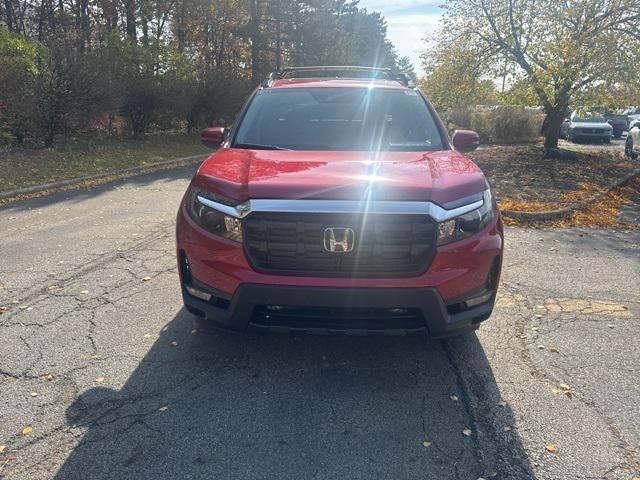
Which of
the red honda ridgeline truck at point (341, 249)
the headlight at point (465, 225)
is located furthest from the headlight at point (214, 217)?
the headlight at point (465, 225)

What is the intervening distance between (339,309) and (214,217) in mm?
903

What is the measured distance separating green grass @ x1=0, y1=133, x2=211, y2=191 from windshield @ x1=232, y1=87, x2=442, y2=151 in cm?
699

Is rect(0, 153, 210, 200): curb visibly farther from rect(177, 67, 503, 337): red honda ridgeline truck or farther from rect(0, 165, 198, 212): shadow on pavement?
rect(177, 67, 503, 337): red honda ridgeline truck

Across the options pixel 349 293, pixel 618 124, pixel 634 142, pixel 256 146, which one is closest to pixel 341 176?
pixel 349 293

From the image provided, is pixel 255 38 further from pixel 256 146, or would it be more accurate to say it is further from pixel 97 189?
pixel 256 146

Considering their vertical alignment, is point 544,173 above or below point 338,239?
below

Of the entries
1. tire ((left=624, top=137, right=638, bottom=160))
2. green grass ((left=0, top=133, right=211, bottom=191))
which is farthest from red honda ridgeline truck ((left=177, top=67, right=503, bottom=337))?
tire ((left=624, top=137, right=638, bottom=160))

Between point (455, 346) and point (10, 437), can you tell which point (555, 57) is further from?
point (10, 437)

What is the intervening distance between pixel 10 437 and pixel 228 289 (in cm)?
130

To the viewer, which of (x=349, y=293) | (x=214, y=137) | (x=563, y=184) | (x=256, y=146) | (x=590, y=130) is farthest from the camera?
(x=590, y=130)

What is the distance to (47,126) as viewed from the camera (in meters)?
12.6

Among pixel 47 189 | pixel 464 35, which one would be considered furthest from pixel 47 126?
pixel 464 35

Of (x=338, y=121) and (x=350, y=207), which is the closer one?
(x=350, y=207)

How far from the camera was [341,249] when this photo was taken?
109 inches
